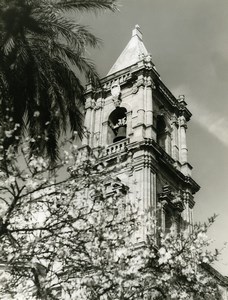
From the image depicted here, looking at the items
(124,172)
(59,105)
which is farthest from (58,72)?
(124,172)

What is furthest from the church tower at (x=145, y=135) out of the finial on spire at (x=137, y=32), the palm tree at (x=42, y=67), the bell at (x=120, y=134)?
the palm tree at (x=42, y=67)

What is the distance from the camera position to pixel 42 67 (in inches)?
524

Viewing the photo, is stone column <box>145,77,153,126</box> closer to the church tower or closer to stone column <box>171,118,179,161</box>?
the church tower

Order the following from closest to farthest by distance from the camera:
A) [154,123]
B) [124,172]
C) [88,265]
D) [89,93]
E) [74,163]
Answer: [88,265], [74,163], [124,172], [154,123], [89,93]

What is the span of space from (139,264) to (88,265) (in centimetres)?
355

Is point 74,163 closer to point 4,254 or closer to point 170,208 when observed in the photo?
point 4,254

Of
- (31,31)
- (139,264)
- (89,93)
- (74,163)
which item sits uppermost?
(89,93)

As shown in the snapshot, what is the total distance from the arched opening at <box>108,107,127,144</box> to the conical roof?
399cm

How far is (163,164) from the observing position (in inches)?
1115

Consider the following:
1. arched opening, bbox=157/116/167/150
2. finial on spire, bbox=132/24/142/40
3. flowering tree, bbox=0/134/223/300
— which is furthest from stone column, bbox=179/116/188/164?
flowering tree, bbox=0/134/223/300

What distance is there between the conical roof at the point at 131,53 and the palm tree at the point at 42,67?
834 inches

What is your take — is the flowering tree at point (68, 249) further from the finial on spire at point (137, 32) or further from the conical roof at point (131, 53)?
the finial on spire at point (137, 32)

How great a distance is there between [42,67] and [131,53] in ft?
80.9

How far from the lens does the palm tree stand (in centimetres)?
1261
